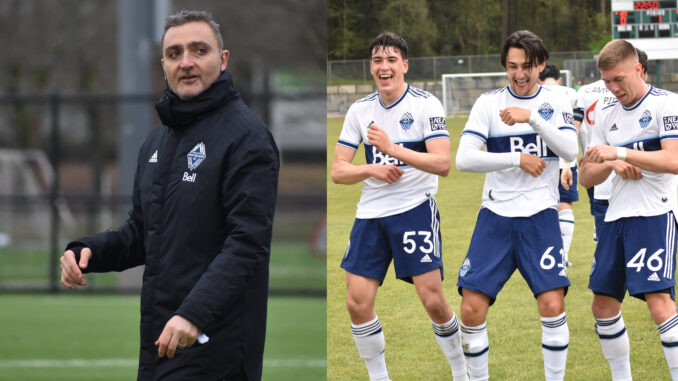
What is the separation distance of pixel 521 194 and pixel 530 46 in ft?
2.52

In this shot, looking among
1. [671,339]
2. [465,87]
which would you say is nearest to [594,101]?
[465,87]

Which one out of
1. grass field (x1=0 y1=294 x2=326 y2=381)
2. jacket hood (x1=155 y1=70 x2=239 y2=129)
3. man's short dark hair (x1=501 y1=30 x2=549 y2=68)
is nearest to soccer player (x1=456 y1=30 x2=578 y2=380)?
man's short dark hair (x1=501 y1=30 x2=549 y2=68)

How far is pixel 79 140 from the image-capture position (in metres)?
23.3

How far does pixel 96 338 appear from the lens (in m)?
11.0

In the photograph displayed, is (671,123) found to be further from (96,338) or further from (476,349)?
(96,338)

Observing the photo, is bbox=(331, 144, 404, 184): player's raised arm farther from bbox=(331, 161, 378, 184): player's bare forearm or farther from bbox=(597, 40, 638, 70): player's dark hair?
bbox=(597, 40, 638, 70): player's dark hair

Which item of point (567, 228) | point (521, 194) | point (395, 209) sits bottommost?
point (567, 228)

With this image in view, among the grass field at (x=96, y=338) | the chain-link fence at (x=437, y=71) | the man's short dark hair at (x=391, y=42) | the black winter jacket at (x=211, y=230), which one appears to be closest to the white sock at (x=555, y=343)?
the chain-link fence at (x=437, y=71)

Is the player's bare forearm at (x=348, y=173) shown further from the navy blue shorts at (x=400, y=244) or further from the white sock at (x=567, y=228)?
the white sock at (x=567, y=228)

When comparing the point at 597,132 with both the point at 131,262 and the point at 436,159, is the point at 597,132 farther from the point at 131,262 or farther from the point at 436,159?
the point at 131,262

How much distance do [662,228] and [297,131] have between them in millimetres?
12919

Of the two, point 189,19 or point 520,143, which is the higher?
point 189,19

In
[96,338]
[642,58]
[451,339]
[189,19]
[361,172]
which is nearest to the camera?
[189,19]

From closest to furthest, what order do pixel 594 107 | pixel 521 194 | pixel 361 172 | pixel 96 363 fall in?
pixel 521 194 → pixel 361 172 → pixel 594 107 → pixel 96 363
